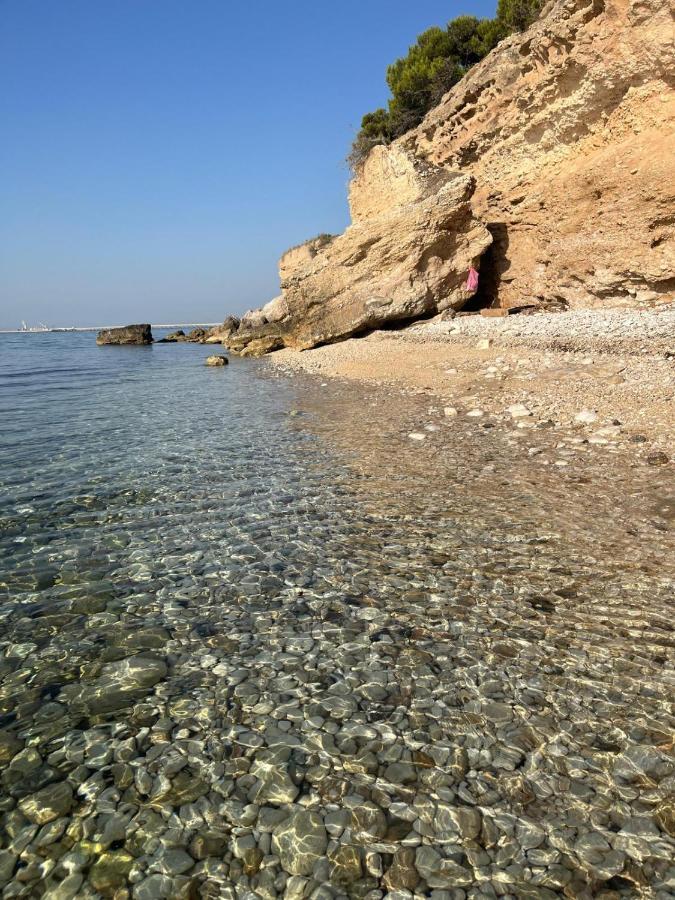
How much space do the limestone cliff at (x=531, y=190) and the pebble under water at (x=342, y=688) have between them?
11038mm

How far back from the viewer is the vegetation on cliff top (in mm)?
28578

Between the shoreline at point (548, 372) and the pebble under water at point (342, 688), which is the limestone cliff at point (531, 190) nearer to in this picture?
the shoreline at point (548, 372)

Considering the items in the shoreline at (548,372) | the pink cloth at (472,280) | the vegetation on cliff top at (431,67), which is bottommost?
the shoreline at (548,372)

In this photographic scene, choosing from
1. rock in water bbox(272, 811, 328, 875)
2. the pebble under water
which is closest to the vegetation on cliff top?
the pebble under water

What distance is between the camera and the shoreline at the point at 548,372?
307 inches

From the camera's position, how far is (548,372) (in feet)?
34.2

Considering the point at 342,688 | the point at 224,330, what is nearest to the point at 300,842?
the point at 342,688

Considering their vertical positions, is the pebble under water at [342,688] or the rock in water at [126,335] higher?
the rock in water at [126,335]

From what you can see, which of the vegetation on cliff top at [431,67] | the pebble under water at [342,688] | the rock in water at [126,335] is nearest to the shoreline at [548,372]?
the pebble under water at [342,688]

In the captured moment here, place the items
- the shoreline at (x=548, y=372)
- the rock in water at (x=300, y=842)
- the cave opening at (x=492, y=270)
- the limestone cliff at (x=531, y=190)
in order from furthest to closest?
the cave opening at (x=492, y=270), the limestone cliff at (x=531, y=190), the shoreline at (x=548, y=372), the rock in water at (x=300, y=842)

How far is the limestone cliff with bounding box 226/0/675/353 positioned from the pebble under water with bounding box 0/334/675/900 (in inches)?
435

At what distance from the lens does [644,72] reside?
42.5ft

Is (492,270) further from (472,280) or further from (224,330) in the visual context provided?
(224,330)

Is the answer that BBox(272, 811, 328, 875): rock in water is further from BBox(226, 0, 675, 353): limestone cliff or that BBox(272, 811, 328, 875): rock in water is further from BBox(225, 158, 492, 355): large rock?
BBox(225, 158, 492, 355): large rock
